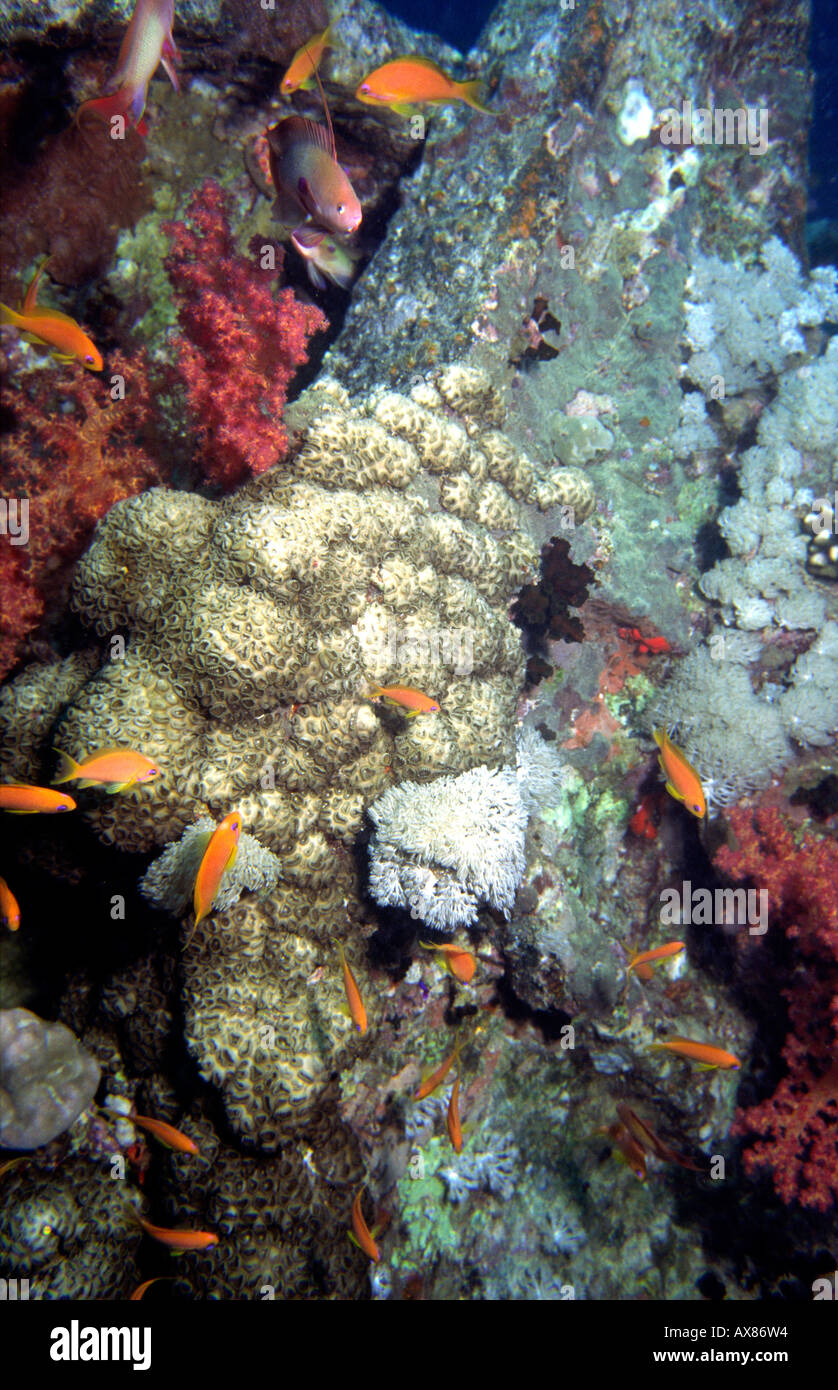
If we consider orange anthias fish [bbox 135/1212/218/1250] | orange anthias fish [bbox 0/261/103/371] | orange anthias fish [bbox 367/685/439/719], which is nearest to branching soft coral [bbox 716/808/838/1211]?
orange anthias fish [bbox 367/685/439/719]

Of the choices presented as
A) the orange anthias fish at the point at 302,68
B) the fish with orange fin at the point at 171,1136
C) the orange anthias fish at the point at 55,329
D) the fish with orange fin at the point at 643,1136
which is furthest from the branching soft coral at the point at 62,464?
the fish with orange fin at the point at 643,1136

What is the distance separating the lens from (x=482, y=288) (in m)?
5.37

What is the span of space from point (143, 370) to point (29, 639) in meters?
2.18

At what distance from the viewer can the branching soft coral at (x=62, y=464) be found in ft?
14.9

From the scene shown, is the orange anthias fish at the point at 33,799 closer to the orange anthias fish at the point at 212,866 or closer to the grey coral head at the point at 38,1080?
Result: the orange anthias fish at the point at 212,866

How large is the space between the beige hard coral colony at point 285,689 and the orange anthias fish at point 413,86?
1.68 meters

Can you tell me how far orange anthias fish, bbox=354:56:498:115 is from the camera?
345 cm

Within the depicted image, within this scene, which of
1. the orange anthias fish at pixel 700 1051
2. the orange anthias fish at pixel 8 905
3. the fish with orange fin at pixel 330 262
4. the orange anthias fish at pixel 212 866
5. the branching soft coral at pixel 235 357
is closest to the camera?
the orange anthias fish at pixel 212 866

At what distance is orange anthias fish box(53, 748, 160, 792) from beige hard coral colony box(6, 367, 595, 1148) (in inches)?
10.0

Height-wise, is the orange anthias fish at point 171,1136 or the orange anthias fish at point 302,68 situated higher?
the orange anthias fish at point 302,68

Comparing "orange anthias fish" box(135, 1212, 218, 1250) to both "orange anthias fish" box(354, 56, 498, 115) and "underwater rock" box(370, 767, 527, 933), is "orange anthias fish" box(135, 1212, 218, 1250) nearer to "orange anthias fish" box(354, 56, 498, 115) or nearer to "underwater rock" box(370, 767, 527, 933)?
"underwater rock" box(370, 767, 527, 933)

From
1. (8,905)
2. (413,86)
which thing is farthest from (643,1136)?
(413,86)

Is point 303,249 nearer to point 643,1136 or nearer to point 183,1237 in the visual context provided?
point 183,1237

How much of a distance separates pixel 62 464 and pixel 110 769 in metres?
2.70
